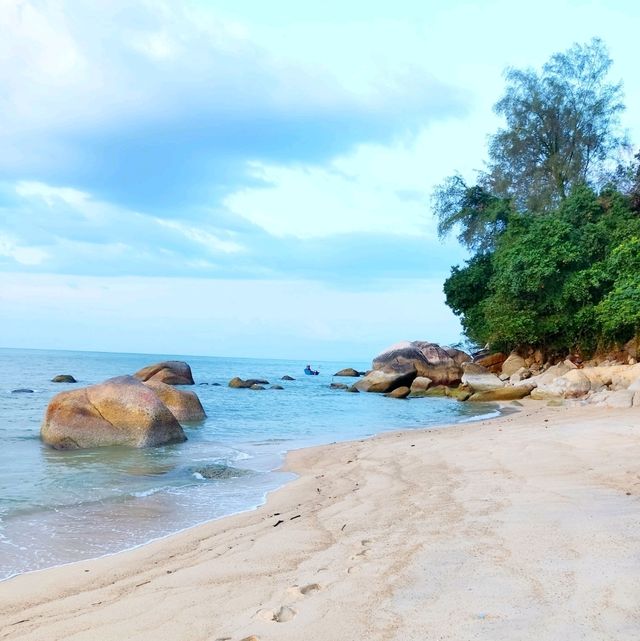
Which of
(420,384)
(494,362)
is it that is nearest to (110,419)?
(420,384)

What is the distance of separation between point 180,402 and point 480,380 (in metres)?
14.5

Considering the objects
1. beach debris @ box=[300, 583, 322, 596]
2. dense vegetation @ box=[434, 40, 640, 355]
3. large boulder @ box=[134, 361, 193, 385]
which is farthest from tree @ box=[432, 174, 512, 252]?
beach debris @ box=[300, 583, 322, 596]

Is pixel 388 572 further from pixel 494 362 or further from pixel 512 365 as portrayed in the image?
pixel 494 362

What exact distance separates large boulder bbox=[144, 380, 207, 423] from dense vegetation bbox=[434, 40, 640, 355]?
1454cm

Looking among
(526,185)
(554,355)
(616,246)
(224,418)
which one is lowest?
(224,418)

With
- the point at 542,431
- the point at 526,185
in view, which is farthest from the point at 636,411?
the point at 526,185

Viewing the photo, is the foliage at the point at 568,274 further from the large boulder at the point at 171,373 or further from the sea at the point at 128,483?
the large boulder at the point at 171,373

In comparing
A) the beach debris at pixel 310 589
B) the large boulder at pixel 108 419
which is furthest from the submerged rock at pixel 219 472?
the beach debris at pixel 310 589

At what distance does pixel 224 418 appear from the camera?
16.8 metres

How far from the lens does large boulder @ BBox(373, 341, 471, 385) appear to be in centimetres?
2952

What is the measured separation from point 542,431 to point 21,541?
778cm

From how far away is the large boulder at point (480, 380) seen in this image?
80.3 feet

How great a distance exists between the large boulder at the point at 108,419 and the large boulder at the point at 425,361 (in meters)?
19.4

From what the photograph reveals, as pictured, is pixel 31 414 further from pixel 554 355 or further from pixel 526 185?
pixel 526 185
